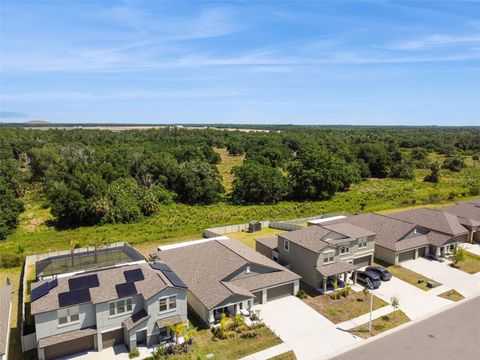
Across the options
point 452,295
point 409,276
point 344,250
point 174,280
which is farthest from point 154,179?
point 452,295

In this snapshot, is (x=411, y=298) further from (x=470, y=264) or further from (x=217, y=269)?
(x=217, y=269)

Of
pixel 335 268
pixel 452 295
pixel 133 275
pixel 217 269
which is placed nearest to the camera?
pixel 133 275

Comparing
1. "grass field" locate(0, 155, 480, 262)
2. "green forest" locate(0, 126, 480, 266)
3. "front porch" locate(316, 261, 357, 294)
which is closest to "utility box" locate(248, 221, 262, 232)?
"grass field" locate(0, 155, 480, 262)

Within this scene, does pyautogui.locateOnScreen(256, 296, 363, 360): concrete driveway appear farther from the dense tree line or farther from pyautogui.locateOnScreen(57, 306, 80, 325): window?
the dense tree line

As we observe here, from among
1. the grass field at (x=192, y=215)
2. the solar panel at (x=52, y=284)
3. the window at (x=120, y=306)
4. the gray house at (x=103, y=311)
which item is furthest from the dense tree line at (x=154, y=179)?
the window at (x=120, y=306)

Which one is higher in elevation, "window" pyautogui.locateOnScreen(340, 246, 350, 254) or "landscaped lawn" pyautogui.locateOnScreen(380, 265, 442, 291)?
"window" pyautogui.locateOnScreen(340, 246, 350, 254)
